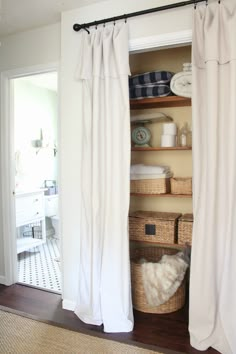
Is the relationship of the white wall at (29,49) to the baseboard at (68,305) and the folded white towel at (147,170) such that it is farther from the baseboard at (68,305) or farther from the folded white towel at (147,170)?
the folded white towel at (147,170)

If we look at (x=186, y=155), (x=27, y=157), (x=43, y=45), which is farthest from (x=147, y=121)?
(x=27, y=157)

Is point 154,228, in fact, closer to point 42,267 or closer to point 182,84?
point 182,84

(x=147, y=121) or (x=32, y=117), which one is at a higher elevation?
(x=32, y=117)

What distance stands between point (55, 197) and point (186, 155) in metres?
2.64

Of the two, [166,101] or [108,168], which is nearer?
[108,168]

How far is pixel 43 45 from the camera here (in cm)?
276

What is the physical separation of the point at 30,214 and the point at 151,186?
2173mm

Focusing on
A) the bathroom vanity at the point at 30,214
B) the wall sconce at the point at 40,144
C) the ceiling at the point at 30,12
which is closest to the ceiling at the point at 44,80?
the wall sconce at the point at 40,144

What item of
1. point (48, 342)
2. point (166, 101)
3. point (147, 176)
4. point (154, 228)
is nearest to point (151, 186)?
point (147, 176)

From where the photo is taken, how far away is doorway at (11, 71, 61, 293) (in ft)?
12.5

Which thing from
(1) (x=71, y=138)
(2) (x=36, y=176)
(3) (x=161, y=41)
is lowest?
(2) (x=36, y=176)

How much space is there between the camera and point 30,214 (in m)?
4.01

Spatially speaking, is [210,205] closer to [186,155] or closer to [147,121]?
[186,155]

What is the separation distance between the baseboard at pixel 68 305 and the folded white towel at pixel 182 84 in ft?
6.48
